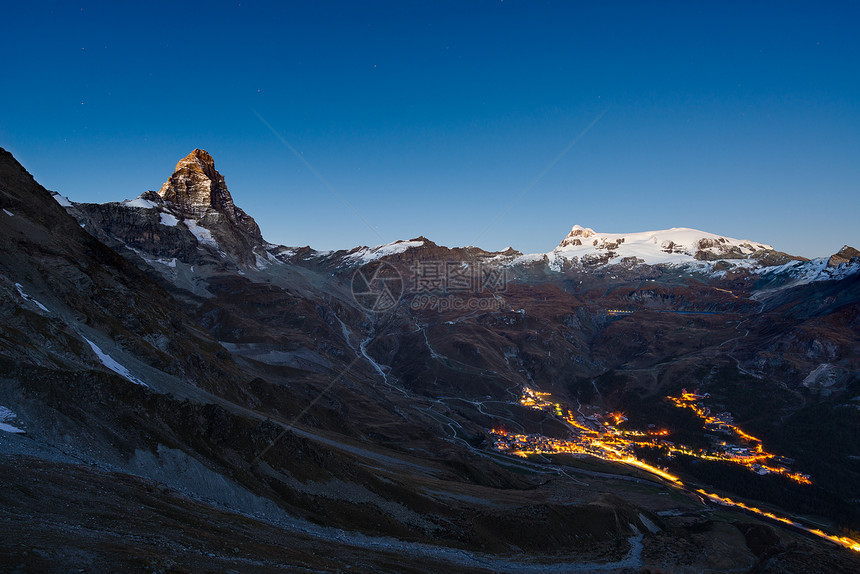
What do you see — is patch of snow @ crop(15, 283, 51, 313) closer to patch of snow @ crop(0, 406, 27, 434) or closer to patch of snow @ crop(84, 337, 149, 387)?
patch of snow @ crop(84, 337, 149, 387)

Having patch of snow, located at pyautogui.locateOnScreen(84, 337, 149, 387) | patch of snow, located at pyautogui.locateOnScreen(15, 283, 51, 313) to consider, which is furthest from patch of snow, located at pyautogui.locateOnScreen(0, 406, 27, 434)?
patch of snow, located at pyautogui.locateOnScreen(15, 283, 51, 313)

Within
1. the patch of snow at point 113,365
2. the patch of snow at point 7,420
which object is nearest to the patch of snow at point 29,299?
the patch of snow at point 113,365

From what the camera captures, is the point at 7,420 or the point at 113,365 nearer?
the point at 7,420

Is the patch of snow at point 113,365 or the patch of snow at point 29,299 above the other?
the patch of snow at point 29,299

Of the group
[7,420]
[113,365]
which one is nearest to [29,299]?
[113,365]

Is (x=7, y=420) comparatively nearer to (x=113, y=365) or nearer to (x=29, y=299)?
(x=113, y=365)

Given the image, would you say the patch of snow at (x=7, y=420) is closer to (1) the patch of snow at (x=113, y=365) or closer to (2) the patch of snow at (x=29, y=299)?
(1) the patch of snow at (x=113, y=365)
